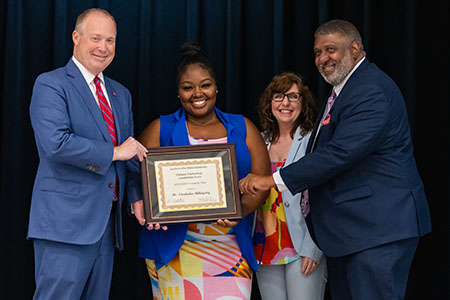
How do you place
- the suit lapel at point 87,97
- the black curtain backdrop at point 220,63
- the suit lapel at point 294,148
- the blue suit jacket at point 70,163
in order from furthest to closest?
the black curtain backdrop at point 220,63
the suit lapel at point 294,148
the suit lapel at point 87,97
the blue suit jacket at point 70,163

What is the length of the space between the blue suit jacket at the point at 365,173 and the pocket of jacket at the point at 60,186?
2.98 ft

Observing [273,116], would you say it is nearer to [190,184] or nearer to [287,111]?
[287,111]

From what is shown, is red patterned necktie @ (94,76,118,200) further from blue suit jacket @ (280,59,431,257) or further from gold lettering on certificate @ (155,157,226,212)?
blue suit jacket @ (280,59,431,257)

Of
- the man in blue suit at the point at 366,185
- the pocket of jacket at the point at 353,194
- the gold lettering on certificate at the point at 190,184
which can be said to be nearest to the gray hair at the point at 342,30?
the man in blue suit at the point at 366,185

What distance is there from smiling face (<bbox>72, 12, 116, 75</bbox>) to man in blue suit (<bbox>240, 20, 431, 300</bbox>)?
2.90 feet

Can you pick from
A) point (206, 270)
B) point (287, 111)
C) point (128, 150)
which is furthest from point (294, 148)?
point (128, 150)

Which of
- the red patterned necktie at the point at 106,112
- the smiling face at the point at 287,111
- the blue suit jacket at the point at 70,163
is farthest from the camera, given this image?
the smiling face at the point at 287,111

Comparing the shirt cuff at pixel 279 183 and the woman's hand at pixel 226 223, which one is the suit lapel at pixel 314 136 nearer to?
the shirt cuff at pixel 279 183

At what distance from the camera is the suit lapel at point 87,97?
2.52 meters

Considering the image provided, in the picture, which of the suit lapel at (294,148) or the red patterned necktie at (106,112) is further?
the suit lapel at (294,148)

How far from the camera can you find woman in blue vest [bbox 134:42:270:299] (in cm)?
271

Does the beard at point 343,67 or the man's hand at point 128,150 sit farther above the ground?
the beard at point 343,67

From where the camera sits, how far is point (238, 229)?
9.09ft

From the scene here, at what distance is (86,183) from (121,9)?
4.64 ft
